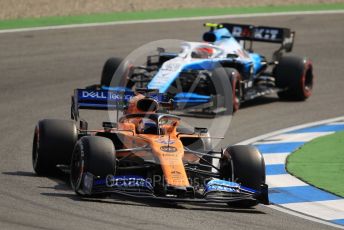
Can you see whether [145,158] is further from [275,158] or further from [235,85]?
[235,85]

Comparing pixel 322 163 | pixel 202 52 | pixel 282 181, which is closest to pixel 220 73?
pixel 202 52

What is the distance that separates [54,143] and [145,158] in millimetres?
1365

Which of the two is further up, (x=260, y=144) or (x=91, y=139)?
(x=91, y=139)

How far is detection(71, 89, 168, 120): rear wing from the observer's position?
45.9 ft

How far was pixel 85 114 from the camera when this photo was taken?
19.4 meters

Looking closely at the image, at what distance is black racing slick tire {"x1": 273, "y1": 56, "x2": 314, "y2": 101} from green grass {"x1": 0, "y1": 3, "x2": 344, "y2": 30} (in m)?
8.02

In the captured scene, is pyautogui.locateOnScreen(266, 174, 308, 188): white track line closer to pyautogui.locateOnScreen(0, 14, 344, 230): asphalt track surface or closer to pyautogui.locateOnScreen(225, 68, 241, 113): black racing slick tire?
pyautogui.locateOnScreen(0, 14, 344, 230): asphalt track surface

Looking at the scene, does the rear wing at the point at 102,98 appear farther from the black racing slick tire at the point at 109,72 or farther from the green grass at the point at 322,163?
the black racing slick tire at the point at 109,72

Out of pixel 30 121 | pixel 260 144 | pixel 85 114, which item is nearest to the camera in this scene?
pixel 260 144

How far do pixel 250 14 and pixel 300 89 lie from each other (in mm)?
9165

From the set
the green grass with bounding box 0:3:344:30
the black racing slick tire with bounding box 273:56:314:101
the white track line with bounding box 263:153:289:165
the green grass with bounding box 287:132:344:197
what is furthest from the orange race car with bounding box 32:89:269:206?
the green grass with bounding box 0:3:344:30

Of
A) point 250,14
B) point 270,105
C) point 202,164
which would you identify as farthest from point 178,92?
point 250,14

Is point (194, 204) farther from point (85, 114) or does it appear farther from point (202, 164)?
point (85, 114)

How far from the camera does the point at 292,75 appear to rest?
21.8 metres
